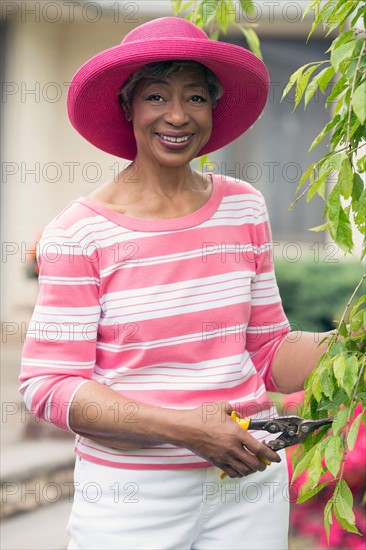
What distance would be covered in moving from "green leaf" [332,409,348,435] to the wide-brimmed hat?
34.9 inches

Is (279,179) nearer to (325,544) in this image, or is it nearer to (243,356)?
(325,544)

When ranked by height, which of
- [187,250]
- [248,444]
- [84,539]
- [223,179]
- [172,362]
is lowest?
[84,539]

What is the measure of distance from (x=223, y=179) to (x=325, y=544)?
7.49 feet

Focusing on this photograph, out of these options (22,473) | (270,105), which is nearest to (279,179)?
(270,105)

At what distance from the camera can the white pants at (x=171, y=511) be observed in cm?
236

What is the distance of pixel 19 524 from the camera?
4820mm

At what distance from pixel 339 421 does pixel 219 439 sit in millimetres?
331

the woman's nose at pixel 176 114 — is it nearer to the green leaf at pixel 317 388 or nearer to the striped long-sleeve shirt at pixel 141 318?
the striped long-sleeve shirt at pixel 141 318

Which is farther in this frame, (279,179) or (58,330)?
(279,179)

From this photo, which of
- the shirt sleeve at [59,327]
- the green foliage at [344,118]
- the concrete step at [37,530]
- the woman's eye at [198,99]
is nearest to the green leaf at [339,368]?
the green foliage at [344,118]

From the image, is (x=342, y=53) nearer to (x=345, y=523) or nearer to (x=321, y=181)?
(x=321, y=181)

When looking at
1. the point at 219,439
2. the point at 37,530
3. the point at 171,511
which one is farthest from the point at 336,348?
the point at 37,530

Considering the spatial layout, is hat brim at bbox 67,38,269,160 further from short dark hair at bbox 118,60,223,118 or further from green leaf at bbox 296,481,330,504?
green leaf at bbox 296,481,330,504

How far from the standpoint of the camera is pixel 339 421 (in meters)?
2.03
